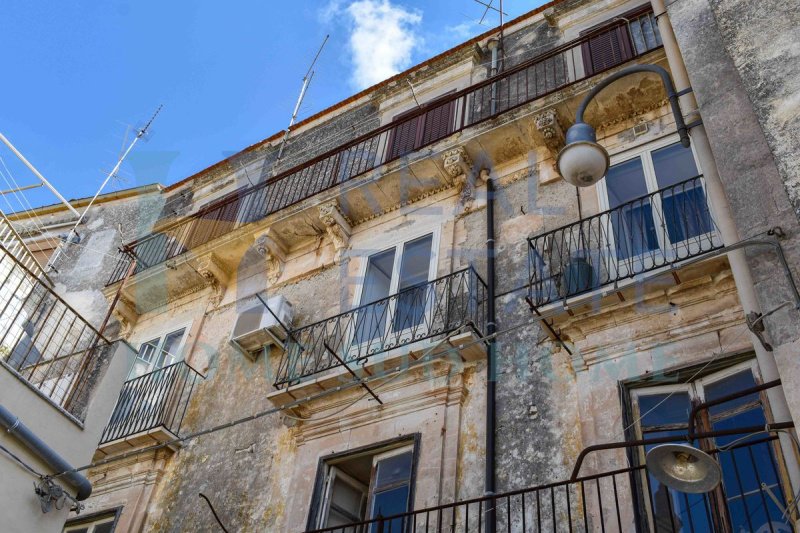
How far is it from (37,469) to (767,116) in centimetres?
762

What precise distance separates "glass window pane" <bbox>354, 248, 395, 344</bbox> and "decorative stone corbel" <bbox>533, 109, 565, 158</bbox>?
258cm

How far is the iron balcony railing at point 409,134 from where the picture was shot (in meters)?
12.0

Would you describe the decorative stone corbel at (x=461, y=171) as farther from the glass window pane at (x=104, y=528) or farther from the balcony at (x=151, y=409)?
the glass window pane at (x=104, y=528)

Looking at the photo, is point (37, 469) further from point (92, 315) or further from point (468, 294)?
point (92, 315)

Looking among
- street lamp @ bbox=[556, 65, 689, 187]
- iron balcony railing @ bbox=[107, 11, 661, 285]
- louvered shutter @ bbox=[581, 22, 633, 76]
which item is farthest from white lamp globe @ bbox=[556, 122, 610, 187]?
louvered shutter @ bbox=[581, 22, 633, 76]

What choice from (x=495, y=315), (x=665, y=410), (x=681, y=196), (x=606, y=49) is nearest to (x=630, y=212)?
(x=681, y=196)

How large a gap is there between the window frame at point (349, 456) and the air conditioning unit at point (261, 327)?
2.28 metres

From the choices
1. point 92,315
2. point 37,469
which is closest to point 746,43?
point 37,469

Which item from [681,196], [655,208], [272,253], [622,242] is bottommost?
[622,242]

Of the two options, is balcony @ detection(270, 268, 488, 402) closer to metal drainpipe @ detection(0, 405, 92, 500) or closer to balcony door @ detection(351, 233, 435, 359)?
balcony door @ detection(351, 233, 435, 359)

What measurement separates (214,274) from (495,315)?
18.6ft

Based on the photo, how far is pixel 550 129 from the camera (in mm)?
10781

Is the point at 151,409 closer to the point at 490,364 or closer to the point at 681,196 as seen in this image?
the point at 490,364

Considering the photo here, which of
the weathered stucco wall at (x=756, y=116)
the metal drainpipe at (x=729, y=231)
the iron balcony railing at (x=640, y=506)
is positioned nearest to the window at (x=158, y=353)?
the iron balcony railing at (x=640, y=506)
